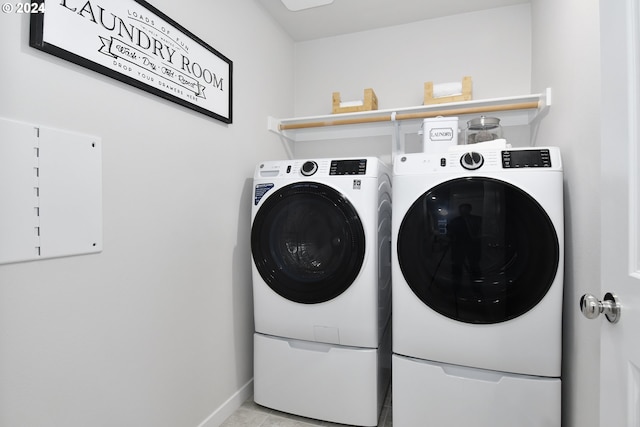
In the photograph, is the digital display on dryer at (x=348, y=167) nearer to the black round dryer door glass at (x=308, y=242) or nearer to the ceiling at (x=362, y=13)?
the black round dryer door glass at (x=308, y=242)

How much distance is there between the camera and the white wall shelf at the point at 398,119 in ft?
6.46

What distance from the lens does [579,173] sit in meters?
1.35

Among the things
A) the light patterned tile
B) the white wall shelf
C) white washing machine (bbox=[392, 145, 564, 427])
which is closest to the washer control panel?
white washing machine (bbox=[392, 145, 564, 427])

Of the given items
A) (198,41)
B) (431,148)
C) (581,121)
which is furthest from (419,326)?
(198,41)

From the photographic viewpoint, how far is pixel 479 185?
4.87 feet

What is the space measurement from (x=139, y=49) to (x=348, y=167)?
1027 millimetres

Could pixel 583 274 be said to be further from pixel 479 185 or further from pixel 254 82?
pixel 254 82

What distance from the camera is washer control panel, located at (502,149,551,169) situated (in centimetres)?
143

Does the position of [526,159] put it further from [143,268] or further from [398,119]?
[143,268]

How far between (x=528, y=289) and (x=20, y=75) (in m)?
1.91

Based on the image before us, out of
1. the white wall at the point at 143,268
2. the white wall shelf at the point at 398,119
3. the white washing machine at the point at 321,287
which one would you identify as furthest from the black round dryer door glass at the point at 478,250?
the white wall at the point at 143,268

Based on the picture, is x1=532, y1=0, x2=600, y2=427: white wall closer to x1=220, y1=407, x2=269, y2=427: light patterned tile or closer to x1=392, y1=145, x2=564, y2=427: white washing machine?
x1=392, y1=145, x2=564, y2=427: white washing machine

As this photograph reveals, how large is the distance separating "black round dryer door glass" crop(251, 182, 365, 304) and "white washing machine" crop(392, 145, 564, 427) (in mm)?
243

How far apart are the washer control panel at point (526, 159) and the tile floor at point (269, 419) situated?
1443 mm
